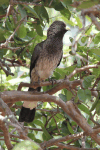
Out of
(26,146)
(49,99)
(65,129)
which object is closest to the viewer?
(26,146)

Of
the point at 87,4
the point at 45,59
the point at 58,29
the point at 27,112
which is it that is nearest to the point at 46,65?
the point at 45,59

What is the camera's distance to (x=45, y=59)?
10.2ft

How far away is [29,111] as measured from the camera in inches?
121

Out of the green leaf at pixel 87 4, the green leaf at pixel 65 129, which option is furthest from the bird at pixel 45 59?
the green leaf at pixel 87 4

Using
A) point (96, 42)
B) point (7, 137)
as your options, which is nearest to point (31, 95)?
point (7, 137)

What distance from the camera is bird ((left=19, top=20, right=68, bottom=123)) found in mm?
3068

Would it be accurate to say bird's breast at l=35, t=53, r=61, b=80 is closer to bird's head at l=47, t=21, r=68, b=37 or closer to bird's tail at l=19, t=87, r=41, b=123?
bird's head at l=47, t=21, r=68, b=37

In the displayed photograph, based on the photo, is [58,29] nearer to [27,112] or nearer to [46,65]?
[46,65]

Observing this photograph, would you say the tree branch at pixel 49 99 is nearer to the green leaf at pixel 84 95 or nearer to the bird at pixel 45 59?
the green leaf at pixel 84 95

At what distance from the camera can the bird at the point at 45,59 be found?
10.1 ft

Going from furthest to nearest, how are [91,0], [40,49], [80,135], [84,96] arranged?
[40,49] → [80,135] → [84,96] → [91,0]

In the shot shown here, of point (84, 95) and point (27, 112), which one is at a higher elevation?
point (84, 95)

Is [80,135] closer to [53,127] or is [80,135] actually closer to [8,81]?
[53,127]

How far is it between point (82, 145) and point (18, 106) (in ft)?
3.46
